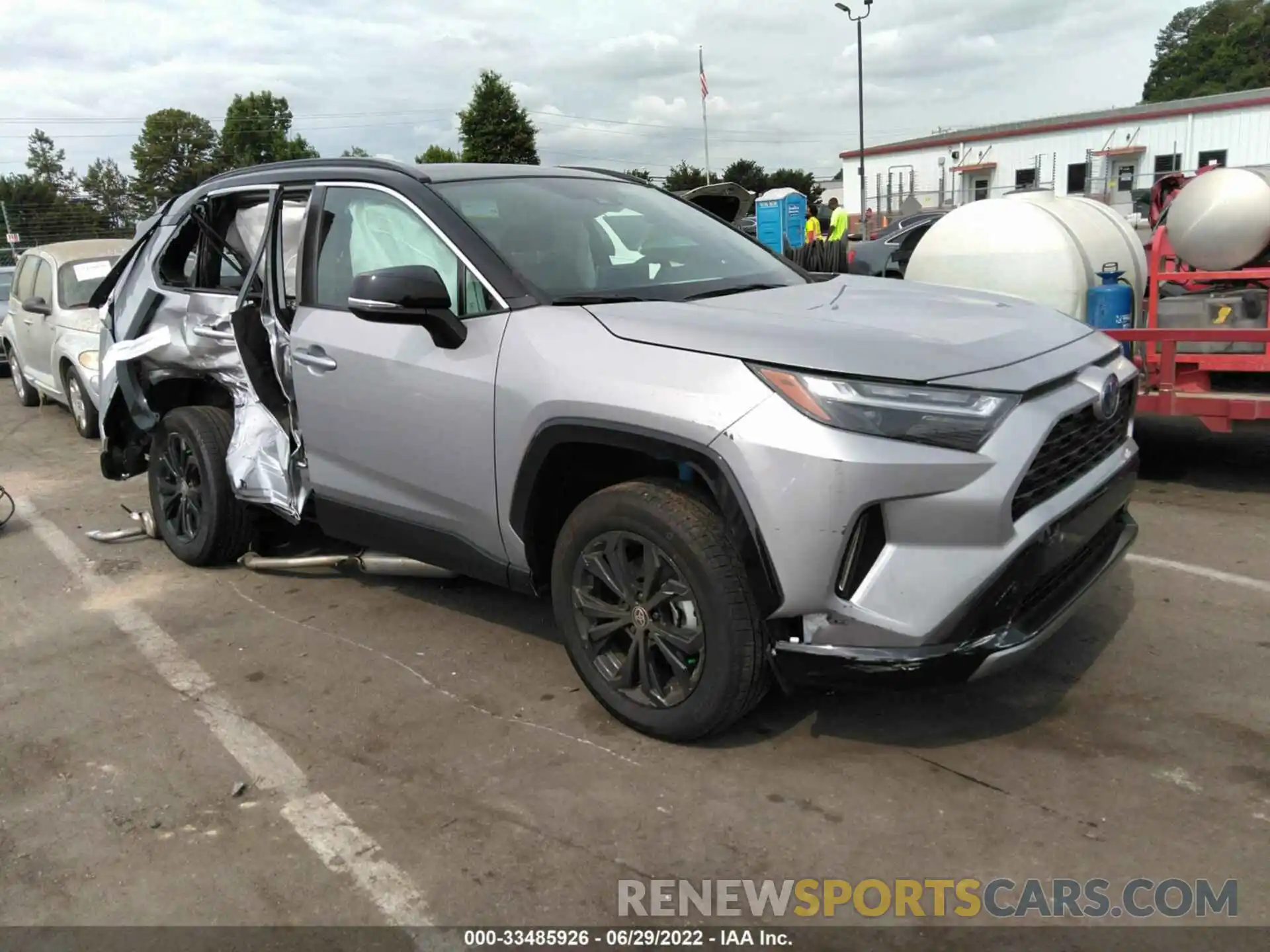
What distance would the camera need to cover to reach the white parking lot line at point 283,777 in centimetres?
267

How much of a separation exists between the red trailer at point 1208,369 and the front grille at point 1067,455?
2.51 m

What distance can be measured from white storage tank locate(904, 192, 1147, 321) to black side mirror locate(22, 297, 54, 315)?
7.46 metres

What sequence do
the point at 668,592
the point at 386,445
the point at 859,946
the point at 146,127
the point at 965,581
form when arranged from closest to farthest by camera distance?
the point at 859,946, the point at 965,581, the point at 668,592, the point at 386,445, the point at 146,127

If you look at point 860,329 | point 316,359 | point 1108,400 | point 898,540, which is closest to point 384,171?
point 316,359

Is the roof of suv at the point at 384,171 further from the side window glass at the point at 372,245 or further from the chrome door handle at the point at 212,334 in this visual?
the chrome door handle at the point at 212,334

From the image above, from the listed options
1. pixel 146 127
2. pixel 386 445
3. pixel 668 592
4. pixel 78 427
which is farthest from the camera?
pixel 146 127

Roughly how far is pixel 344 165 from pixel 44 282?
716 centimetres

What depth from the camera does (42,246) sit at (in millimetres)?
10258

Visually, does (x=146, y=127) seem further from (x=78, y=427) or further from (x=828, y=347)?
(x=828, y=347)

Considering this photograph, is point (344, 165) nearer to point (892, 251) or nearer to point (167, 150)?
point (892, 251)

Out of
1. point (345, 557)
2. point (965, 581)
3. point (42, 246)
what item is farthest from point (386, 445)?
point (42, 246)

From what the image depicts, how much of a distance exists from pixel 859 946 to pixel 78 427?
8.97 meters

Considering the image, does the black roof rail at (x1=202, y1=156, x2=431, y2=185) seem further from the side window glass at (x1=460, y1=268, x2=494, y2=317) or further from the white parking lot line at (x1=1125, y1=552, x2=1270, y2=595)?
the white parking lot line at (x1=1125, y1=552, x2=1270, y2=595)

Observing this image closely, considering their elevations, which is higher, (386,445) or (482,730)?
(386,445)
